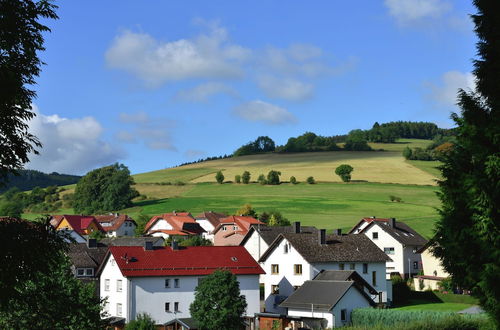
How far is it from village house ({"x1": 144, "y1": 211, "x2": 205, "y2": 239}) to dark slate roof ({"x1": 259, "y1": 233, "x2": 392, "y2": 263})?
48758 mm

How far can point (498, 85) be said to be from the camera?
20.1 m

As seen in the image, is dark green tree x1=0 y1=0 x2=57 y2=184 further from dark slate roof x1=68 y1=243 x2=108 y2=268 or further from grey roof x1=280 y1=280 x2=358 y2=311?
dark slate roof x1=68 y1=243 x2=108 y2=268

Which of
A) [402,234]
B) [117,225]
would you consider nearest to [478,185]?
[402,234]

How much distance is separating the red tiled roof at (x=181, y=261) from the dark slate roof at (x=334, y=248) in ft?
15.0

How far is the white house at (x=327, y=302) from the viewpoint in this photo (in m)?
50.7

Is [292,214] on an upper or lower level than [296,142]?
lower

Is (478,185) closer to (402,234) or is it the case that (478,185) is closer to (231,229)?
(402,234)

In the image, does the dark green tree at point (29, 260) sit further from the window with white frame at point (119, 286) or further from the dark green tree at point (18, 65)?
the window with white frame at point (119, 286)

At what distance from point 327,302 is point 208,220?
70.0 m

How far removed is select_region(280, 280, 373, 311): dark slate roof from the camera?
5131 cm

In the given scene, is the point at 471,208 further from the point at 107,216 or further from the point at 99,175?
the point at 99,175

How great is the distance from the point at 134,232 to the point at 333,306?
79355mm

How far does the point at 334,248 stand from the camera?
6581 cm

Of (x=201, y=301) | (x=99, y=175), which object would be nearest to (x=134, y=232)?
(x=99, y=175)
